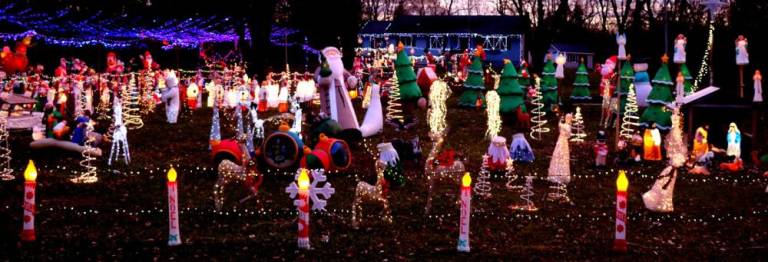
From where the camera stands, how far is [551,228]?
424 inches

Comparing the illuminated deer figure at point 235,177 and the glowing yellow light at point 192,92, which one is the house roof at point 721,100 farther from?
the glowing yellow light at point 192,92

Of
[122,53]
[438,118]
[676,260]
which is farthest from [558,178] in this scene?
[122,53]

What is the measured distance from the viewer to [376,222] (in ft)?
36.0

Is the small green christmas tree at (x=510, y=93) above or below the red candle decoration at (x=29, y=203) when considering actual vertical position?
above

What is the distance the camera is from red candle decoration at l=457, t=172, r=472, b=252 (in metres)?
8.84

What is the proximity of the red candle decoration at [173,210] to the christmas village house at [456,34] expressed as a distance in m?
53.0

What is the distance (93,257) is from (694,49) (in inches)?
1220

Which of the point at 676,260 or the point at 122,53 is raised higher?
the point at 122,53

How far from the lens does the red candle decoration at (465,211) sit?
8.84 meters

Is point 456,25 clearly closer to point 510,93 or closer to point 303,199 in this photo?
point 510,93

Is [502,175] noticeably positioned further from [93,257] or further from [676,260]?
[93,257]

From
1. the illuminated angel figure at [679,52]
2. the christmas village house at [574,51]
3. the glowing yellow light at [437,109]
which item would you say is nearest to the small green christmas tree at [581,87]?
the illuminated angel figure at [679,52]

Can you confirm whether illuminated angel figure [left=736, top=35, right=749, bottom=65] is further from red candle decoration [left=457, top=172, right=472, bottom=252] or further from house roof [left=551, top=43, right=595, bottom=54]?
house roof [left=551, top=43, right=595, bottom=54]

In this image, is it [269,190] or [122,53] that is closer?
[269,190]
